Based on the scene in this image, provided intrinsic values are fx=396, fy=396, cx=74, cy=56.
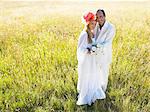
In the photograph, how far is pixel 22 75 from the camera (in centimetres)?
754

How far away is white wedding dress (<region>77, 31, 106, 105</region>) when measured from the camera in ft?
22.1

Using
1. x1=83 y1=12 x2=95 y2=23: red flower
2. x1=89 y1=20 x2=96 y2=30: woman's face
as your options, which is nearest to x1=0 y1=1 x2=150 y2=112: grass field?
x1=89 y1=20 x2=96 y2=30: woman's face

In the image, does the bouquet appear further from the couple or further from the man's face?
the man's face

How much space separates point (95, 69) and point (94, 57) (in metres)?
0.21

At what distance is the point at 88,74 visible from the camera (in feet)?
22.4


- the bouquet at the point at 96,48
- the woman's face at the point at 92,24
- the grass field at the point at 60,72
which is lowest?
the grass field at the point at 60,72

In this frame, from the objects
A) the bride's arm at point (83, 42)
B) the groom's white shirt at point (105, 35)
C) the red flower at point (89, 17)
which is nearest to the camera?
the red flower at point (89, 17)

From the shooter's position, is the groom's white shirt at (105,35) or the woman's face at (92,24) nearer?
the woman's face at (92,24)

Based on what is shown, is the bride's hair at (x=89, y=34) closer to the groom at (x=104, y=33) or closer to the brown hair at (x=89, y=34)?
the brown hair at (x=89, y=34)

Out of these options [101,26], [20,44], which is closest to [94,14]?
[101,26]

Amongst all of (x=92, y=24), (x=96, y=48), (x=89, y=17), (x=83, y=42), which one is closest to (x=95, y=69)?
(x=96, y=48)

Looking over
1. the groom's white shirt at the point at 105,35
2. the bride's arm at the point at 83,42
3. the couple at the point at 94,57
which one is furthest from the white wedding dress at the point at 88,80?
the groom's white shirt at the point at 105,35

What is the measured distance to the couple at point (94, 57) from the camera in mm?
6539

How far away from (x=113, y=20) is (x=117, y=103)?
5.42 meters
